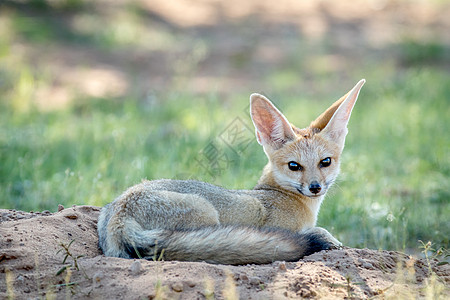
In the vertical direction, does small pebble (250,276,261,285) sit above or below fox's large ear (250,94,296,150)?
below

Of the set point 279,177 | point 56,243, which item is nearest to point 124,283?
point 56,243

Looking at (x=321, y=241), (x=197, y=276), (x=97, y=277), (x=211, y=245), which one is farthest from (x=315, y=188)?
(x=97, y=277)

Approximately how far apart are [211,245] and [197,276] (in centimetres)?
38

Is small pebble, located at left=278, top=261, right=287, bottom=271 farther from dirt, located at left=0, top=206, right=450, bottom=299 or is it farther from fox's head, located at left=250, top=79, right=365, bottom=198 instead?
fox's head, located at left=250, top=79, right=365, bottom=198

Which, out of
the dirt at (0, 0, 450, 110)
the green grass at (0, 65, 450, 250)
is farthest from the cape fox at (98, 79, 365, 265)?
the dirt at (0, 0, 450, 110)

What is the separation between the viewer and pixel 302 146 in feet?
16.4

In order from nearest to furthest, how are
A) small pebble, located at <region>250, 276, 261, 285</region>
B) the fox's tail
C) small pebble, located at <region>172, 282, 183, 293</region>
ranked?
small pebble, located at <region>172, 282, 183, 293</region> < small pebble, located at <region>250, 276, 261, 285</region> < the fox's tail

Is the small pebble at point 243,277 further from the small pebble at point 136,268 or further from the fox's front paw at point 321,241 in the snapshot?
the fox's front paw at point 321,241

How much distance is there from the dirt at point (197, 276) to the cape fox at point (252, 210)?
154mm

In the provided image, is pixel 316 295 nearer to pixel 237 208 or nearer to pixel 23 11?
pixel 237 208

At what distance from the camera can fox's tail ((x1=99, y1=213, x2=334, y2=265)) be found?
385 cm

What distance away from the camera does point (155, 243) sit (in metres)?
3.84

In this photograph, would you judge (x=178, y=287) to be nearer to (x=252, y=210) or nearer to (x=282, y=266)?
(x=282, y=266)

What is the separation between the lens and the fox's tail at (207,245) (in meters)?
3.85
